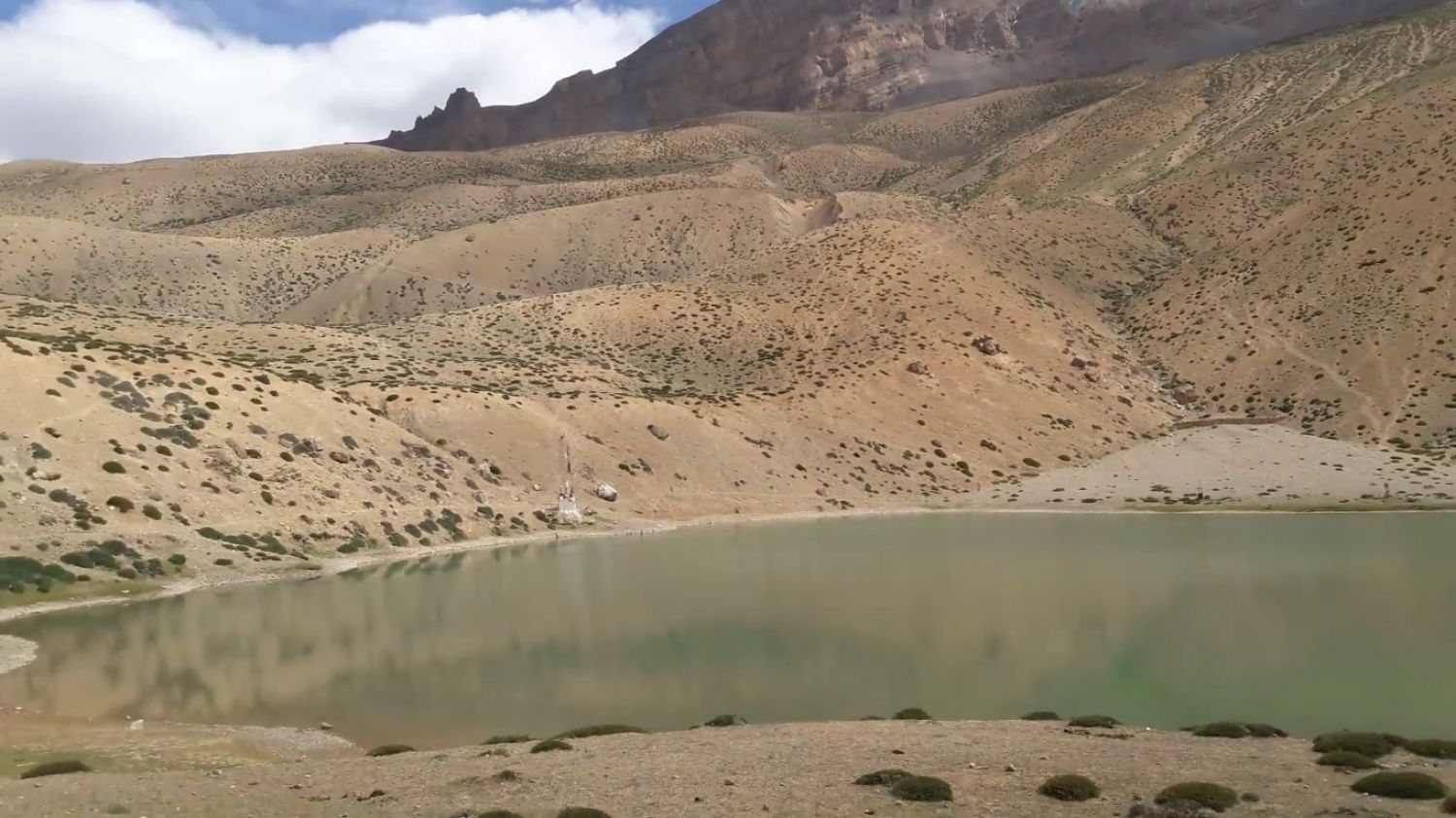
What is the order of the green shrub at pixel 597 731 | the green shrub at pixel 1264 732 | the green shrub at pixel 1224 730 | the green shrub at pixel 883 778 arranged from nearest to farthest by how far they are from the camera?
1. the green shrub at pixel 883 778
2. the green shrub at pixel 1224 730
3. the green shrub at pixel 1264 732
4. the green shrub at pixel 597 731

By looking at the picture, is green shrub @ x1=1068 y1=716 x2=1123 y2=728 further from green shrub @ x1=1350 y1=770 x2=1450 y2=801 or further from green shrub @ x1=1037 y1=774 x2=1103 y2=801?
green shrub @ x1=1350 y1=770 x2=1450 y2=801

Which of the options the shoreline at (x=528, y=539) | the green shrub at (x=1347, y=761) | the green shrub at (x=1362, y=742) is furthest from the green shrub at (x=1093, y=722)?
the shoreline at (x=528, y=539)

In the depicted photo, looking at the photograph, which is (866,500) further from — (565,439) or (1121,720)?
(1121,720)

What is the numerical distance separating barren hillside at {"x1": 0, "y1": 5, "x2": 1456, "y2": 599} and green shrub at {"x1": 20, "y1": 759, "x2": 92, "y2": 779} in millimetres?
18304

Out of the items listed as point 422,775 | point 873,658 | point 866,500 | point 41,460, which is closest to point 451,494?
point 41,460

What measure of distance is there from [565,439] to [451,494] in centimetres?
840

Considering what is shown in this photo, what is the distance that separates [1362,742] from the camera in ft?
46.5

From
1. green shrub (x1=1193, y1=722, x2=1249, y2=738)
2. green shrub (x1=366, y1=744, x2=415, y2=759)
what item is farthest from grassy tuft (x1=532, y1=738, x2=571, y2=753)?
green shrub (x1=1193, y1=722, x2=1249, y2=738)

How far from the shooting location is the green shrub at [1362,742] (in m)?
14.0

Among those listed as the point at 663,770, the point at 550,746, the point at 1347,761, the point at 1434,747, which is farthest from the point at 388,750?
the point at 1434,747

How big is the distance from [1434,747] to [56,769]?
16366mm

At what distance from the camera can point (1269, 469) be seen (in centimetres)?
6175

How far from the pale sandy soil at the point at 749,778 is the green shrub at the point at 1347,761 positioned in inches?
8.3

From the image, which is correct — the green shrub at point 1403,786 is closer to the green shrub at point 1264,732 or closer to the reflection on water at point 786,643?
the green shrub at point 1264,732
